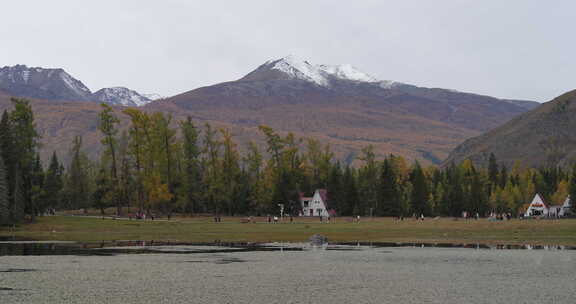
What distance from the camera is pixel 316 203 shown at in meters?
152

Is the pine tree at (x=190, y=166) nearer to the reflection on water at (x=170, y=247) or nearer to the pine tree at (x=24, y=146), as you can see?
the pine tree at (x=24, y=146)

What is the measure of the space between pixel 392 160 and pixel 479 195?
21.0 metres

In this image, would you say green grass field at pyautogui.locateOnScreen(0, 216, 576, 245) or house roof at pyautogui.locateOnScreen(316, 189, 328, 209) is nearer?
green grass field at pyautogui.locateOnScreen(0, 216, 576, 245)

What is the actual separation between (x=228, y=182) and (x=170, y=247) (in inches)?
2858

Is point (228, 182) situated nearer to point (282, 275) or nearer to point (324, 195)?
point (324, 195)

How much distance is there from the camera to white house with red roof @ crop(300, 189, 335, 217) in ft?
494

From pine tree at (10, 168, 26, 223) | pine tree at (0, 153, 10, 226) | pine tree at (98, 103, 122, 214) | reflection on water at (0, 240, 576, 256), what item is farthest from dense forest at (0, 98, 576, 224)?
reflection on water at (0, 240, 576, 256)

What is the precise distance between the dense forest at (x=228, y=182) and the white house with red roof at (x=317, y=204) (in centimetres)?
236

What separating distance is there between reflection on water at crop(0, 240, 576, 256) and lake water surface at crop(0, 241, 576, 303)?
18 cm

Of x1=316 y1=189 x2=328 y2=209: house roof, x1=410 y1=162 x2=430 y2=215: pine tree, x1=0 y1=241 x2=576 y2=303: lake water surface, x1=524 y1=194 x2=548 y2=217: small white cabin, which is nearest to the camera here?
x1=0 y1=241 x2=576 y2=303: lake water surface

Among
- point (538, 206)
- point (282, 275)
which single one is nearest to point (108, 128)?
point (282, 275)

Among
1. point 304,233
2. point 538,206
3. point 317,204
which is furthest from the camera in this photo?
point 538,206

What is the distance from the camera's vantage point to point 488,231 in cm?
8481

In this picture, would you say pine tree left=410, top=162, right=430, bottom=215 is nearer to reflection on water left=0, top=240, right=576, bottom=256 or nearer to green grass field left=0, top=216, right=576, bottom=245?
green grass field left=0, top=216, right=576, bottom=245
